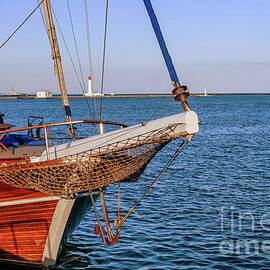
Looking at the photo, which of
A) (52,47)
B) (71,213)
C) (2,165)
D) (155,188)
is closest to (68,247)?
(71,213)

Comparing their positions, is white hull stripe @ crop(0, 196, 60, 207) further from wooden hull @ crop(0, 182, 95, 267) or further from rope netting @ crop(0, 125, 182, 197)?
rope netting @ crop(0, 125, 182, 197)

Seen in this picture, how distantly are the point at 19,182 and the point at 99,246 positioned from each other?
5.01 m

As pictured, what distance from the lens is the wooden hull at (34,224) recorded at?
1015cm

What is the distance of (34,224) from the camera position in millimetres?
10570

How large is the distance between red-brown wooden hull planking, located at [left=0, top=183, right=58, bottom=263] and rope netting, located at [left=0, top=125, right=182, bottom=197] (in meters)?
0.78

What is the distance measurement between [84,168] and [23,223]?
284 cm

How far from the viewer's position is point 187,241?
45.3ft

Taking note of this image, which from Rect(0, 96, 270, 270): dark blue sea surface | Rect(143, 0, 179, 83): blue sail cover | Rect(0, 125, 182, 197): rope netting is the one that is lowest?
Rect(0, 96, 270, 270): dark blue sea surface

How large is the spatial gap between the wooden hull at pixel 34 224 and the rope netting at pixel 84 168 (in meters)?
0.75

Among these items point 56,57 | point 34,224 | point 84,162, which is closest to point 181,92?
point 84,162

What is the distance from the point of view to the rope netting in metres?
8.59

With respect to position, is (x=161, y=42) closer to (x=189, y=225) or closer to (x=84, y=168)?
(x=84, y=168)

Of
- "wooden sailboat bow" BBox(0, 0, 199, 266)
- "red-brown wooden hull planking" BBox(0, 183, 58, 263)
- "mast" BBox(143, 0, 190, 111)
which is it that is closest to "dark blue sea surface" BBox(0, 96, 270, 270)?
"red-brown wooden hull planking" BBox(0, 183, 58, 263)

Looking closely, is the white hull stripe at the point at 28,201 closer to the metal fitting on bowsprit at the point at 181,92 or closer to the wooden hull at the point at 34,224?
the wooden hull at the point at 34,224
